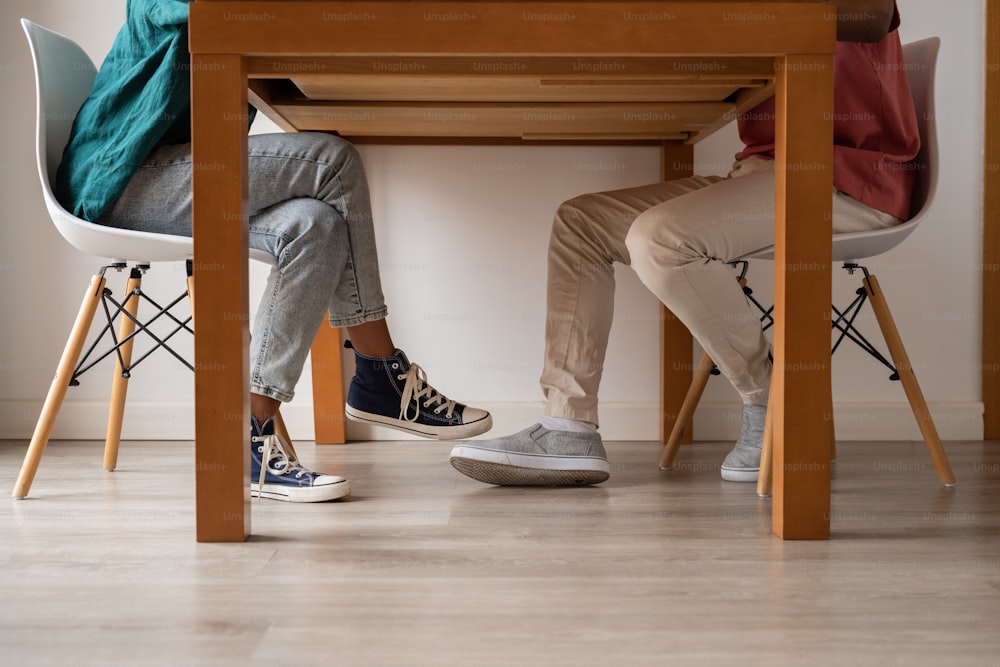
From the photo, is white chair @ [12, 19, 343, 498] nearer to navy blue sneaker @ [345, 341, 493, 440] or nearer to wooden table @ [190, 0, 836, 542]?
navy blue sneaker @ [345, 341, 493, 440]

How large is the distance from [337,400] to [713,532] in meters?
1.03

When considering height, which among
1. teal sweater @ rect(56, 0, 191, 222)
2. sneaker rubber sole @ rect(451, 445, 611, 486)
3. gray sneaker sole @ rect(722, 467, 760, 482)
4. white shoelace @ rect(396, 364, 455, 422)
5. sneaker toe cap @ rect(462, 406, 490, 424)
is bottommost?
gray sneaker sole @ rect(722, 467, 760, 482)

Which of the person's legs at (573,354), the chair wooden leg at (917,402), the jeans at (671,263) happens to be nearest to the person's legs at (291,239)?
the person's legs at (573,354)

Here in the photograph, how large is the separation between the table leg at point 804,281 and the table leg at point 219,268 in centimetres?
67

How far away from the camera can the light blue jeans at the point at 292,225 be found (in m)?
1.43

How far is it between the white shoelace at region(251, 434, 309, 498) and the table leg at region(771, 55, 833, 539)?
0.72 m

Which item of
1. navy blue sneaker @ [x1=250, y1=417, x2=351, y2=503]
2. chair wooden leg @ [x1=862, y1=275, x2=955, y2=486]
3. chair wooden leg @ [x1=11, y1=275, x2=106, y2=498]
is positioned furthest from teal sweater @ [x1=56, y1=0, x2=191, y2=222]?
chair wooden leg @ [x1=862, y1=275, x2=955, y2=486]

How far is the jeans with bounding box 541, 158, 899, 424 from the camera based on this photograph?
1.47 m

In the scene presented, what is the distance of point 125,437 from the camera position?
2.17 meters

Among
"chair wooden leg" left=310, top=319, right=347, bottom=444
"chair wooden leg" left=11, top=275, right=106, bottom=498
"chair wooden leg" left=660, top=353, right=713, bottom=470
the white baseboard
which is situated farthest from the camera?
the white baseboard

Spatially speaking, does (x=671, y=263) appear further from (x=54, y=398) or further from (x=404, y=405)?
(x=54, y=398)

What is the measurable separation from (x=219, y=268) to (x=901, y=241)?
1084mm

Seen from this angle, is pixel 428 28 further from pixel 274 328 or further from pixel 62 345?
pixel 62 345

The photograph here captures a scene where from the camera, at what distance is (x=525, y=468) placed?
61.1 inches
